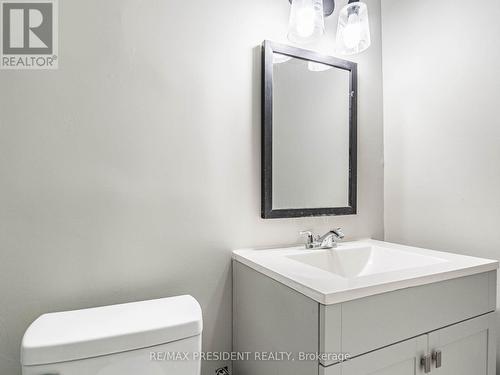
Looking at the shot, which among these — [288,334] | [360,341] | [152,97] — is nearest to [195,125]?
[152,97]

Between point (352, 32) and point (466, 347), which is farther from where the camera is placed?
point (352, 32)

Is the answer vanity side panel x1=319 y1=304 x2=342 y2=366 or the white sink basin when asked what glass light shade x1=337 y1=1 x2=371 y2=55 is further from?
vanity side panel x1=319 y1=304 x2=342 y2=366

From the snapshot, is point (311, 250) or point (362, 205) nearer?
point (311, 250)

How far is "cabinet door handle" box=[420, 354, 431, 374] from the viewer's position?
95cm

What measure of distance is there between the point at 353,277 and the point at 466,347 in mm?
458

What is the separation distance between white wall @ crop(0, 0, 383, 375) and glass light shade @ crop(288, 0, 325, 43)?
0.10 m

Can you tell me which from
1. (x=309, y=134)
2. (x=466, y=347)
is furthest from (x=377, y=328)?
(x=309, y=134)

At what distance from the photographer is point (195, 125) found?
1.21 m

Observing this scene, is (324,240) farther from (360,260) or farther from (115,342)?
(115,342)

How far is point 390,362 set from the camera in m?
0.89

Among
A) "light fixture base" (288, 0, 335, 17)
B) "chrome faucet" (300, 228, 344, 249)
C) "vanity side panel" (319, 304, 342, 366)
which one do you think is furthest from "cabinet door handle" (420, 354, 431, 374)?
"light fixture base" (288, 0, 335, 17)

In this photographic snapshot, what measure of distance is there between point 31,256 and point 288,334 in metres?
0.85

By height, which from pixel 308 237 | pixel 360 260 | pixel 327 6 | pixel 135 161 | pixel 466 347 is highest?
pixel 327 6

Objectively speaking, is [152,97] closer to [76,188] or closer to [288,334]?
[76,188]
